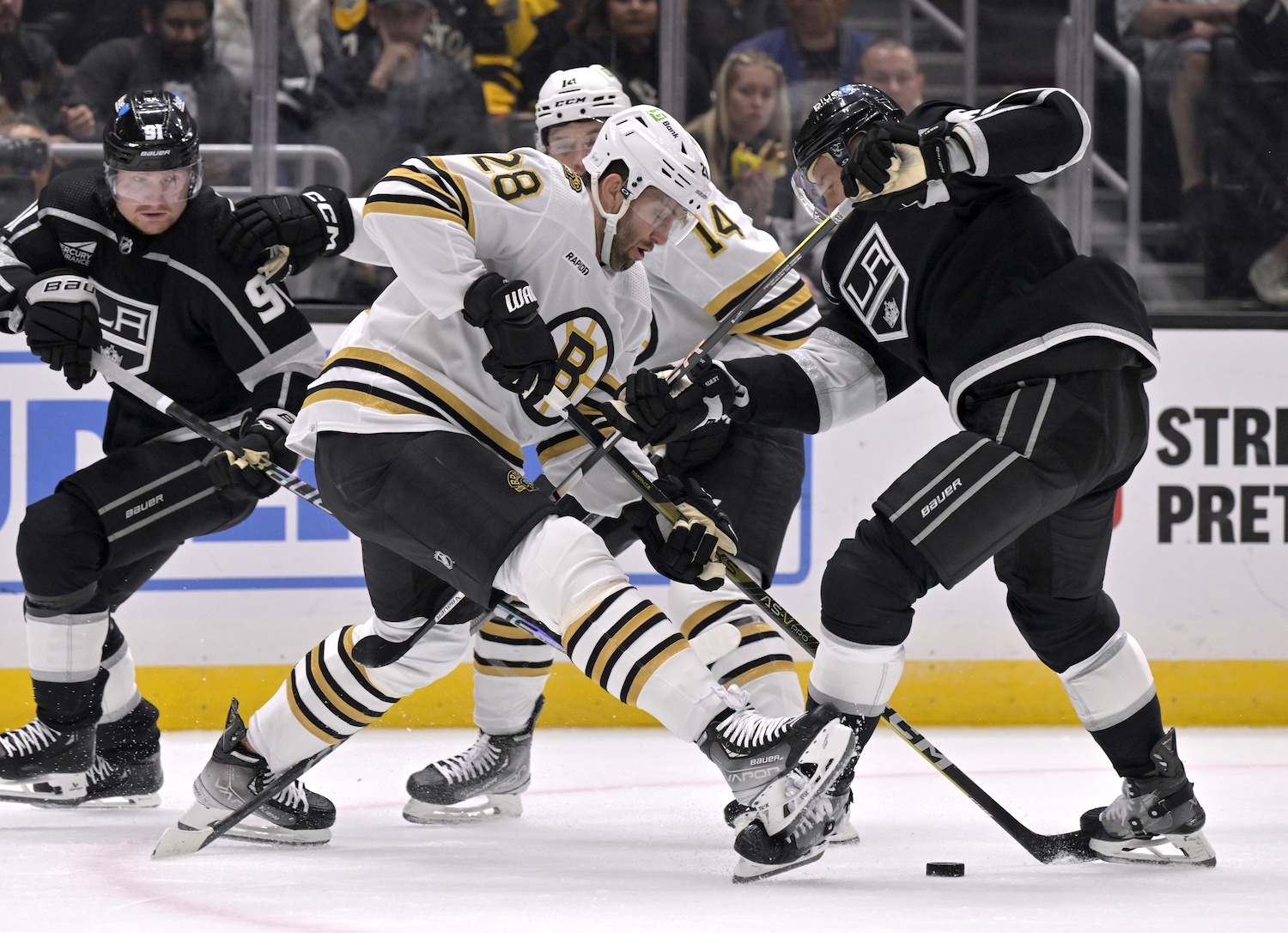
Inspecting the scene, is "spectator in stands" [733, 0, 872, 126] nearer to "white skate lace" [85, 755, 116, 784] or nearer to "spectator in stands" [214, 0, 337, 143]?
"spectator in stands" [214, 0, 337, 143]

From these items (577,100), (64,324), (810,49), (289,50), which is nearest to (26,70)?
(289,50)

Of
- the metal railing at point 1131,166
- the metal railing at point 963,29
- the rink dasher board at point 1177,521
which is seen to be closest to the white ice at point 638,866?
the rink dasher board at point 1177,521

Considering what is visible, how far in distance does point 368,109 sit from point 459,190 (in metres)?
2.05

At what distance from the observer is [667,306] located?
3.14 m

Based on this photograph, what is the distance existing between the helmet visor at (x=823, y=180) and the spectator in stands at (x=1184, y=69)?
211cm

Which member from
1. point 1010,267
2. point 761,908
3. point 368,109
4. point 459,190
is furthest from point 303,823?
point 368,109

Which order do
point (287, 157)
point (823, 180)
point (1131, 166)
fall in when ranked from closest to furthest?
point (823, 180), point (287, 157), point (1131, 166)

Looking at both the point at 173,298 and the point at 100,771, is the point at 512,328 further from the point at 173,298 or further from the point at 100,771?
the point at 100,771

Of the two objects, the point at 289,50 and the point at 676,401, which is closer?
the point at 676,401

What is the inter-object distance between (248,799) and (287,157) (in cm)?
217

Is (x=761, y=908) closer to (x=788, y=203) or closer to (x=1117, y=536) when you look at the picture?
(x=1117, y=536)

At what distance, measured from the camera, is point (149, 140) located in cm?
311

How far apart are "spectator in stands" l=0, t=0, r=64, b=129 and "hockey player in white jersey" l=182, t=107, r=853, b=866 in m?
2.05

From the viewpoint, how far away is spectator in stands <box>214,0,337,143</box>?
4.35 metres
